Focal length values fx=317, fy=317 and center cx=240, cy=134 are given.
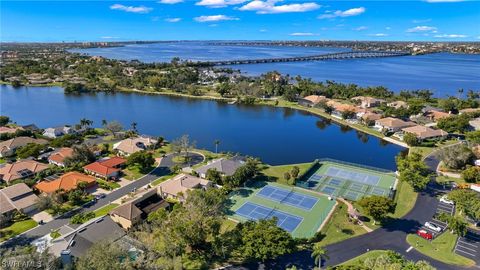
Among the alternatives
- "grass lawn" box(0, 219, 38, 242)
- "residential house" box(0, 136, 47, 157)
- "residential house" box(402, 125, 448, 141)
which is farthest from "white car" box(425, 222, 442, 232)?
"residential house" box(0, 136, 47, 157)

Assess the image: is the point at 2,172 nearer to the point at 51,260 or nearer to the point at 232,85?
the point at 51,260

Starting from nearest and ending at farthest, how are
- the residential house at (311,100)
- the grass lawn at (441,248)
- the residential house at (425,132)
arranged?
1. the grass lawn at (441,248)
2. the residential house at (425,132)
3. the residential house at (311,100)

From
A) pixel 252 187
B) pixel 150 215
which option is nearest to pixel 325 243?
pixel 252 187

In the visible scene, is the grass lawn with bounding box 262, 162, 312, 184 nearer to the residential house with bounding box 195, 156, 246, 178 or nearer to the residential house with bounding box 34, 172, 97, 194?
the residential house with bounding box 195, 156, 246, 178

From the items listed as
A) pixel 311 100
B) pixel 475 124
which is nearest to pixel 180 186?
pixel 311 100

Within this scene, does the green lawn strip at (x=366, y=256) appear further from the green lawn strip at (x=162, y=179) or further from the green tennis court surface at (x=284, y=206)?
the green lawn strip at (x=162, y=179)

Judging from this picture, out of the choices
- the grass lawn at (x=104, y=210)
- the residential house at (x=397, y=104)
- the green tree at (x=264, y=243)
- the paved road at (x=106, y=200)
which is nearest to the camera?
the green tree at (x=264, y=243)

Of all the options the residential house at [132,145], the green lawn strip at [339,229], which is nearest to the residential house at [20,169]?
the residential house at [132,145]
